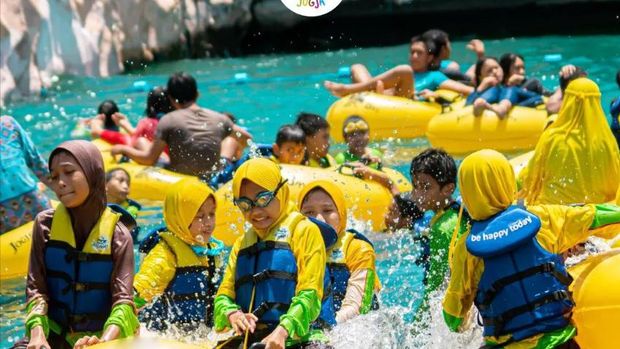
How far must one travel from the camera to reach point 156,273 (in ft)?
16.3

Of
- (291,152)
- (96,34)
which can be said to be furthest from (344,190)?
(96,34)

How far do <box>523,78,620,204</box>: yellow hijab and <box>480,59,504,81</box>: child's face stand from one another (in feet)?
15.3

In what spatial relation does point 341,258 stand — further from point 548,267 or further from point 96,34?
point 96,34

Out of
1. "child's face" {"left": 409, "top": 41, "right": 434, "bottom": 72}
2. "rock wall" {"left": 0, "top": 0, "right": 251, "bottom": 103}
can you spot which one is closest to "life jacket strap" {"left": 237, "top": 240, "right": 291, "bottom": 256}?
"child's face" {"left": 409, "top": 41, "right": 434, "bottom": 72}

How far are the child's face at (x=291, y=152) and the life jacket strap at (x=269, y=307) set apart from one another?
3.83 m

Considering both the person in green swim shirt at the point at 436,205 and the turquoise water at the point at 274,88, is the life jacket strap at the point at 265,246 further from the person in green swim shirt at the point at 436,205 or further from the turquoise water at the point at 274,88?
the turquoise water at the point at 274,88

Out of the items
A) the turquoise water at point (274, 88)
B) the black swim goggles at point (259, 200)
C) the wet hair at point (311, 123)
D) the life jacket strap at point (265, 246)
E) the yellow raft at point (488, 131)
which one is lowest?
the turquoise water at point (274, 88)

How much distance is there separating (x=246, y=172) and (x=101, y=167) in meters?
0.57

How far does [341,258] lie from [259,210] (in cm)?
101

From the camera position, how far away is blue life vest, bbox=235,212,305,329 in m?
4.13

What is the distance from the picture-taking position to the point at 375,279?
17.4 feet

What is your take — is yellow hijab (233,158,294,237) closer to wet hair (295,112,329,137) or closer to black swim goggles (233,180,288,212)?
black swim goggles (233,180,288,212)

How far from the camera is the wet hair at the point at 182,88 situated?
8477 millimetres

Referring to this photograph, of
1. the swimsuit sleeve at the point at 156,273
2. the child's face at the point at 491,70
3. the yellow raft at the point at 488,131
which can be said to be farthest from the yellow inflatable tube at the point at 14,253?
the child's face at the point at 491,70
